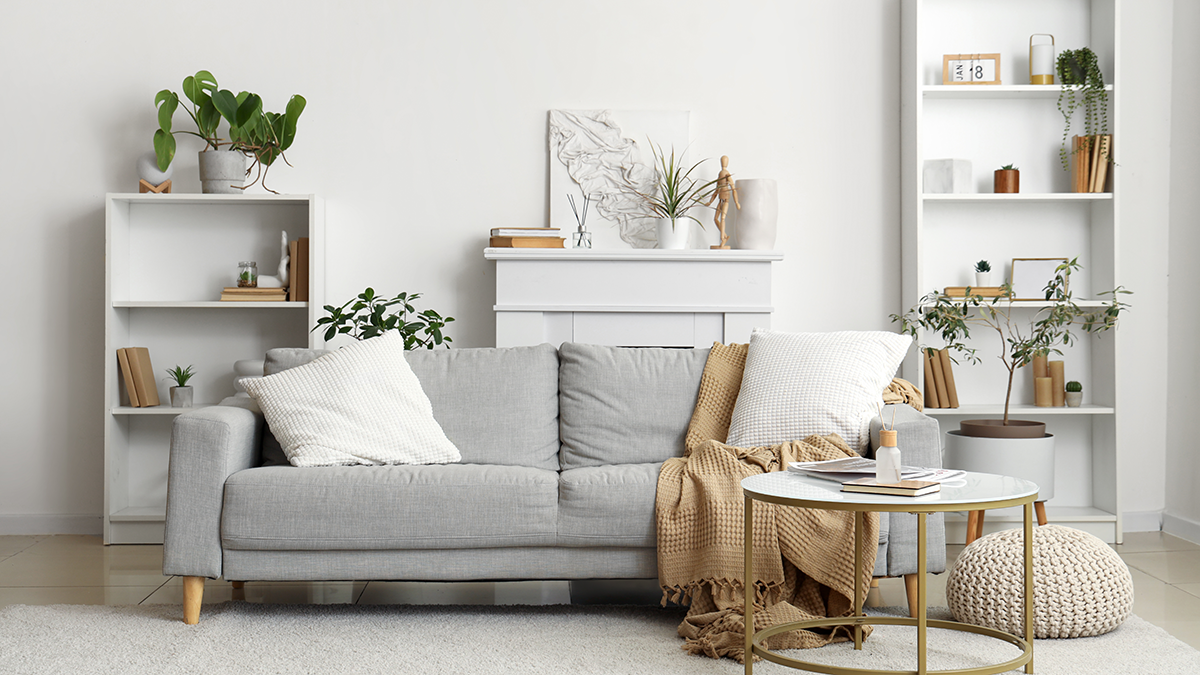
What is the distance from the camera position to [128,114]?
4.11m

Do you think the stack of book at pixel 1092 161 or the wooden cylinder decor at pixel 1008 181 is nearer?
the stack of book at pixel 1092 161

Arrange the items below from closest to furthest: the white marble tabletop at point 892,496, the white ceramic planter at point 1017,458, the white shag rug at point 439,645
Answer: the white marble tabletop at point 892,496
the white shag rug at point 439,645
the white ceramic planter at point 1017,458

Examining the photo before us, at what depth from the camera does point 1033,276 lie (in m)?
4.06

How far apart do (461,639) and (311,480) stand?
60 centimetres

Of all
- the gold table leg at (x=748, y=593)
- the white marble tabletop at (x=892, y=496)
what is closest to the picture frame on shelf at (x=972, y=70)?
the white marble tabletop at (x=892, y=496)

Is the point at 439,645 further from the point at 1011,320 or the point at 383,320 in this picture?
the point at 1011,320

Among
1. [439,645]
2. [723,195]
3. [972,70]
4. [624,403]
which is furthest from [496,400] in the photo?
[972,70]

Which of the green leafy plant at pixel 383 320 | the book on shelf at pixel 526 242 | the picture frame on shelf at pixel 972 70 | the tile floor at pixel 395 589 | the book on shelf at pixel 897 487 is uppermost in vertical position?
the picture frame on shelf at pixel 972 70

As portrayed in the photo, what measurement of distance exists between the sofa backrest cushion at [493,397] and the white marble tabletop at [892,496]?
1106mm

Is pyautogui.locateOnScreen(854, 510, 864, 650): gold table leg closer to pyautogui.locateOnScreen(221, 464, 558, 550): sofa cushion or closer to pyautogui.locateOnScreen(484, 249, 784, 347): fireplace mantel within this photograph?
pyautogui.locateOnScreen(221, 464, 558, 550): sofa cushion

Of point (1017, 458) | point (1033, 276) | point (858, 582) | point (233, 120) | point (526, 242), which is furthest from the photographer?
point (1033, 276)

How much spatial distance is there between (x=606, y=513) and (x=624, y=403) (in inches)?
24.8

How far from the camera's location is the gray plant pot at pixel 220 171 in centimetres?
392

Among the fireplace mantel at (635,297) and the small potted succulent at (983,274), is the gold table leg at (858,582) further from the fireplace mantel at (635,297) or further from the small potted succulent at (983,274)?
the small potted succulent at (983,274)
